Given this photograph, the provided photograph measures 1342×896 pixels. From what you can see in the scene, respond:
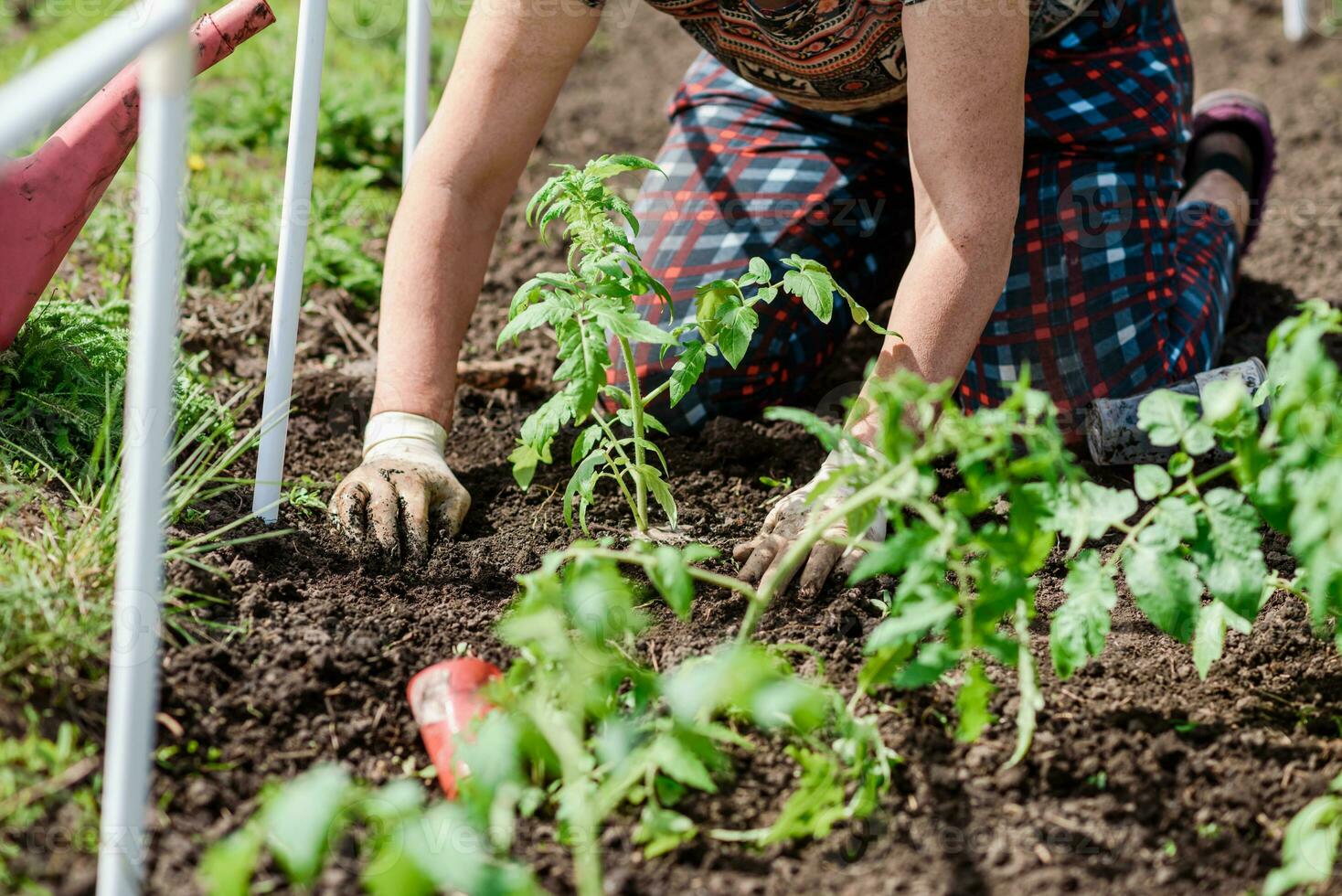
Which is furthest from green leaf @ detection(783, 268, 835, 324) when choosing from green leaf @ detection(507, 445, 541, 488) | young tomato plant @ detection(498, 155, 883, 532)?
green leaf @ detection(507, 445, 541, 488)

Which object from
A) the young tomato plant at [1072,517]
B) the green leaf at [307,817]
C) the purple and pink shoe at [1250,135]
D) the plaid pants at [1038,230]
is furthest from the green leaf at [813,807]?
the purple and pink shoe at [1250,135]

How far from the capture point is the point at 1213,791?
1.28 meters

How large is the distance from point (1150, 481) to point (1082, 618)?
0.51 feet

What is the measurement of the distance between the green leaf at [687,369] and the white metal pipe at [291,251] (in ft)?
1.68

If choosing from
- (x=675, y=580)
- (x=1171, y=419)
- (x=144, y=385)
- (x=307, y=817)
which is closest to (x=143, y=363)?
(x=144, y=385)

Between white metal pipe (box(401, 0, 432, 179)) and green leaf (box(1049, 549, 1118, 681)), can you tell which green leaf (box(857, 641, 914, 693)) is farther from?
white metal pipe (box(401, 0, 432, 179))

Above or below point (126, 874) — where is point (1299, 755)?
below

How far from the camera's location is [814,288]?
1528 millimetres

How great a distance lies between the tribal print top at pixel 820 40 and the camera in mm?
1890

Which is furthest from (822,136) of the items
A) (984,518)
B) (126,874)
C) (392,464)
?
(126,874)

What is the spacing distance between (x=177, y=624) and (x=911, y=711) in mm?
844

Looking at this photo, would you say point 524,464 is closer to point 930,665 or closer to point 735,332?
point 735,332

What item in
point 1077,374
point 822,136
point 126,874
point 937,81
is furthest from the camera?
point 822,136

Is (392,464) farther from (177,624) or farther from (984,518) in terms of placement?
(984,518)
